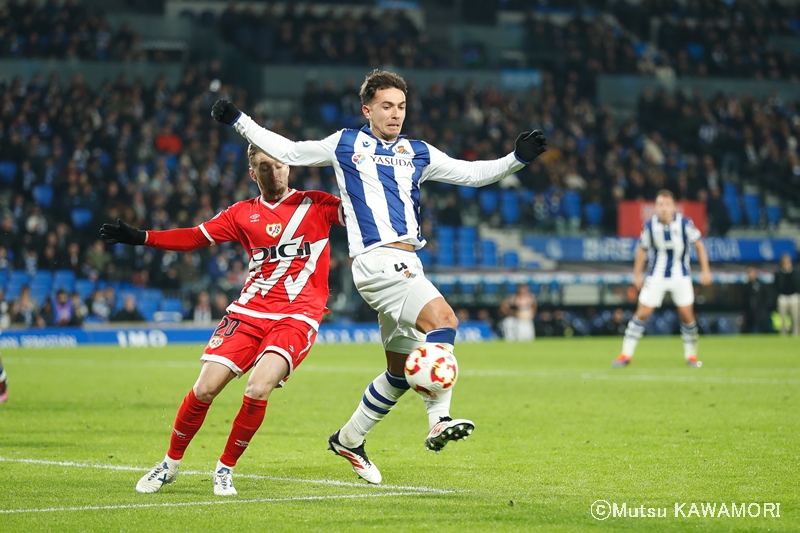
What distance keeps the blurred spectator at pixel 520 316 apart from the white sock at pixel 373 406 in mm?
20260

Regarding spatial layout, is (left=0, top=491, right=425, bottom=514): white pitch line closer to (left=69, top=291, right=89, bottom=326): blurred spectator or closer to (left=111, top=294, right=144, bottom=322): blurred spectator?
(left=69, top=291, right=89, bottom=326): blurred spectator

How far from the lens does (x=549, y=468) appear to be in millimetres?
8047

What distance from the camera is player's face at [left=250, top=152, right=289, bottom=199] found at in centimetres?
755

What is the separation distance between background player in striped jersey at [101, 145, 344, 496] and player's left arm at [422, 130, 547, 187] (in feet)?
2.49

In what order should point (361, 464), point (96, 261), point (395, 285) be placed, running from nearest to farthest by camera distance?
1. point (395, 285)
2. point (361, 464)
3. point (96, 261)

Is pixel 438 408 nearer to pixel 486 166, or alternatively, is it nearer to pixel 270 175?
pixel 486 166

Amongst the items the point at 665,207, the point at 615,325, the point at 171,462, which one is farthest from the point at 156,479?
the point at 615,325

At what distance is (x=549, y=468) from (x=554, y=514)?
1.81 metres

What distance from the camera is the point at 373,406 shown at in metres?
7.80

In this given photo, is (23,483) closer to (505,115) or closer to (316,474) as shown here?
(316,474)

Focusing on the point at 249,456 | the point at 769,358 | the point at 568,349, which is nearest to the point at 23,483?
the point at 249,456

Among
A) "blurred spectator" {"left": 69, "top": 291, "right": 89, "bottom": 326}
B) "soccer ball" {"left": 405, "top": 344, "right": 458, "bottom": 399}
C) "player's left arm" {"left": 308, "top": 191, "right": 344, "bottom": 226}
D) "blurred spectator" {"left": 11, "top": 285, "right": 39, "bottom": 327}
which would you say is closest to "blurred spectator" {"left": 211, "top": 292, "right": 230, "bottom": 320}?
"blurred spectator" {"left": 69, "top": 291, "right": 89, "bottom": 326}

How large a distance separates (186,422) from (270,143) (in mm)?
1896

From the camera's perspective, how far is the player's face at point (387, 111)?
23.8 feet
